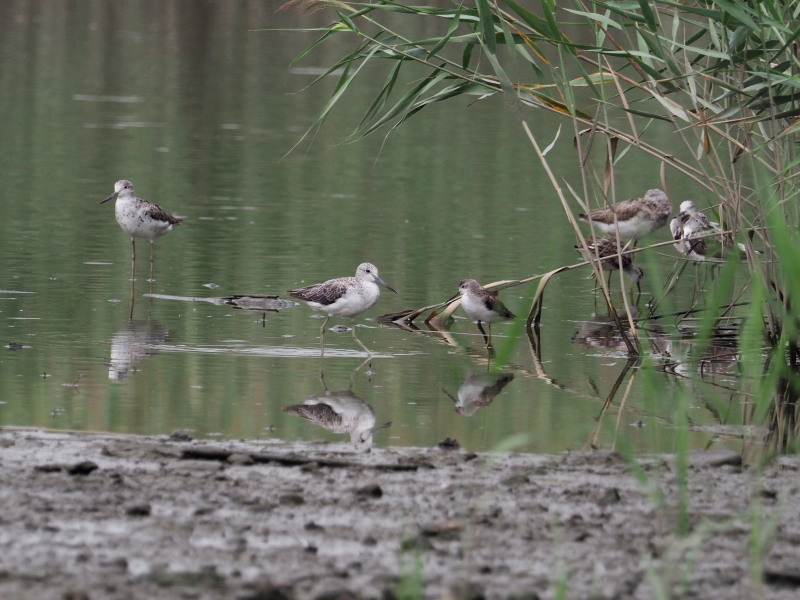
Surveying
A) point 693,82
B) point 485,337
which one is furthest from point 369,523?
point 485,337

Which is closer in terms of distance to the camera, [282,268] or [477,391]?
[477,391]

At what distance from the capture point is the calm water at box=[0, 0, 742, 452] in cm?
872

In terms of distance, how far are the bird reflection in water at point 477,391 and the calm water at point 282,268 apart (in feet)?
0.09

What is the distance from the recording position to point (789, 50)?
9023 mm

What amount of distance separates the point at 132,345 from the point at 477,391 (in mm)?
2621

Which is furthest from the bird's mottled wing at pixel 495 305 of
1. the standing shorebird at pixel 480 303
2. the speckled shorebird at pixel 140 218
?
the speckled shorebird at pixel 140 218

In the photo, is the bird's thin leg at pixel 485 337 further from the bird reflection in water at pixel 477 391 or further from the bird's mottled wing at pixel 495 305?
the bird reflection in water at pixel 477 391

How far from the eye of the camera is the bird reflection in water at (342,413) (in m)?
8.19

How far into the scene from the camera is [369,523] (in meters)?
6.02

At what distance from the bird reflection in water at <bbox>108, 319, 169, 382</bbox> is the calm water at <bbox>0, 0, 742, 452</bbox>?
0.04m

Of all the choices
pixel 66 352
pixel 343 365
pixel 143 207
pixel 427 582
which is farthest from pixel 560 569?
pixel 143 207

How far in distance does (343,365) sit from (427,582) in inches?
200

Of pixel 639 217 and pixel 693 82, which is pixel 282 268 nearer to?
pixel 639 217

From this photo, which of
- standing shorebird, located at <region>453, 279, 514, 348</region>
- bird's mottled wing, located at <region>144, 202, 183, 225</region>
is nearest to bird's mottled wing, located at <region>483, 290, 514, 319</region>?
standing shorebird, located at <region>453, 279, 514, 348</region>
